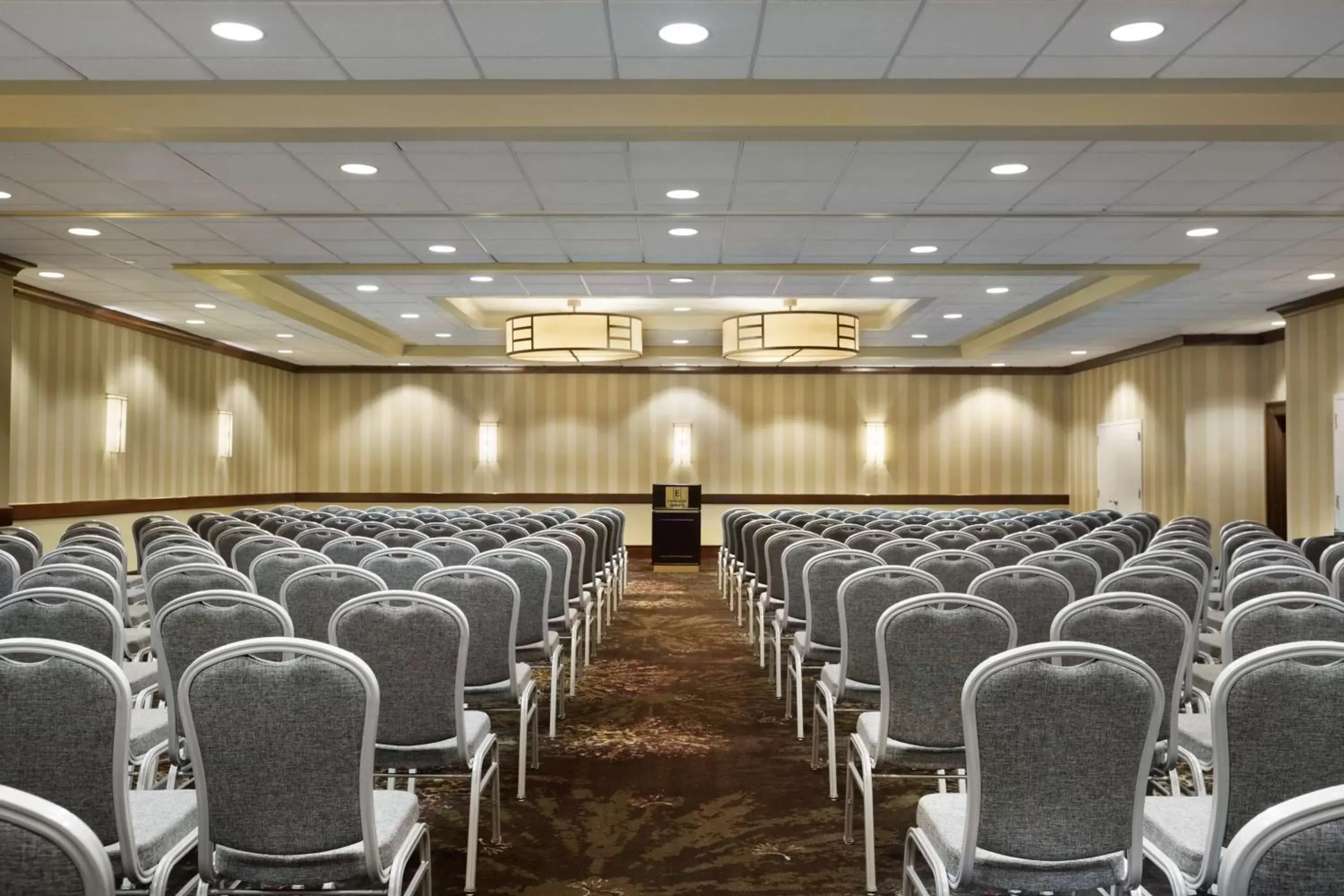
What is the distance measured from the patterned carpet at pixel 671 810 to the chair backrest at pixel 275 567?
1.45 metres

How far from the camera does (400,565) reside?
5.51 metres

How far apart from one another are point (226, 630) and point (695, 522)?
1279 centimetres

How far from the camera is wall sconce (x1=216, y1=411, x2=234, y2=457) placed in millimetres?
16375

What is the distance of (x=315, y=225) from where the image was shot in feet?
27.9

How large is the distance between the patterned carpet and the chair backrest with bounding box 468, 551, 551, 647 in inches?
23.5

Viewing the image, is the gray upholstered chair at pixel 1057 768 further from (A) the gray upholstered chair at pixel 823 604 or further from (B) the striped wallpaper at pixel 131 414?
(B) the striped wallpaper at pixel 131 414

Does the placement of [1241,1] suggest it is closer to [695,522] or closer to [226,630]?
[226,630]

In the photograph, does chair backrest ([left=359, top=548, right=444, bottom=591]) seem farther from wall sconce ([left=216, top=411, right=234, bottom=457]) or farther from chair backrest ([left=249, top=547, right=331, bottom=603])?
wall sconce ([left=216, top=411, right=234, bottom=457])

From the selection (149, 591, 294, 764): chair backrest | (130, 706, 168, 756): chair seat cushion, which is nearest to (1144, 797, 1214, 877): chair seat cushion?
(149, 591, 294, 764): chair backrest

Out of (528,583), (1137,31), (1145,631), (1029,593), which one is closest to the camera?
(1145,631)

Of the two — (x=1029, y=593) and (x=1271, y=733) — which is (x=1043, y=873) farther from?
(x=1029, y=593)

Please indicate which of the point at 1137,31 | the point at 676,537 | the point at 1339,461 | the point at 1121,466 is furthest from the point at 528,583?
the point at 1121,466

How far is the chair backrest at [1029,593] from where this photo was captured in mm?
4332

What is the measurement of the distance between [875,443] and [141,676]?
1597 cm
